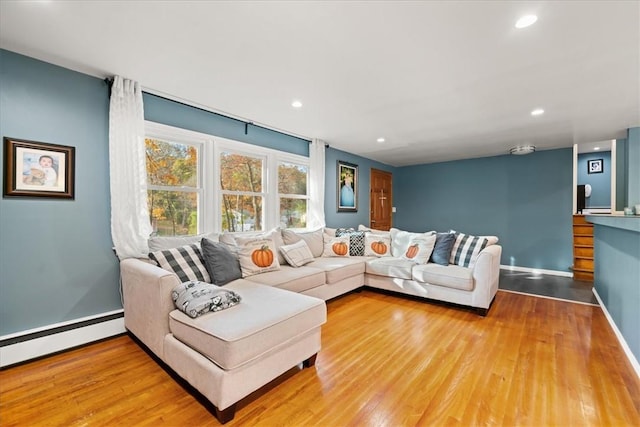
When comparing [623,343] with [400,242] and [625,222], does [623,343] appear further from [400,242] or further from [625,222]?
[400,242]

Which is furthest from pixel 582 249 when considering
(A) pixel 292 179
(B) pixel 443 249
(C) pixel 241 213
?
(C) pixel 241 213

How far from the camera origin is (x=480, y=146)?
511 centimetres

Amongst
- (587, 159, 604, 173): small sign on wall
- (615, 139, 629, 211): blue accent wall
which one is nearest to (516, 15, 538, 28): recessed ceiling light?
(615, 139, 629, 211): blue accent wall

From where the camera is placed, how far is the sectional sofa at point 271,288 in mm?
1607

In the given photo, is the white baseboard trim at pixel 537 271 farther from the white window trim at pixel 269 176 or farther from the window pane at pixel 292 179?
the white window trim at pixel 269 176

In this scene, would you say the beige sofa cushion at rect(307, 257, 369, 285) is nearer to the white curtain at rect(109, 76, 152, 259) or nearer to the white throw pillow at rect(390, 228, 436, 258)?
the white throw pillow at rect(390, 228, 436, 258)

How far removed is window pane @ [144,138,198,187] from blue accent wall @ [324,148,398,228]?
2427 mm

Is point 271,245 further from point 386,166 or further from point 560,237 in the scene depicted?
point 560,237

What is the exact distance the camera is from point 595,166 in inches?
245

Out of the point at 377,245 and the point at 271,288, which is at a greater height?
the point at 377,245

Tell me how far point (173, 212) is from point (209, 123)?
45.7 inches

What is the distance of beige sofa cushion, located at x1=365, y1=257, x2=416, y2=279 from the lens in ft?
12.2

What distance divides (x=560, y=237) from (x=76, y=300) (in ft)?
23.4

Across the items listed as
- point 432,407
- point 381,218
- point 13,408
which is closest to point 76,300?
point 13,408
